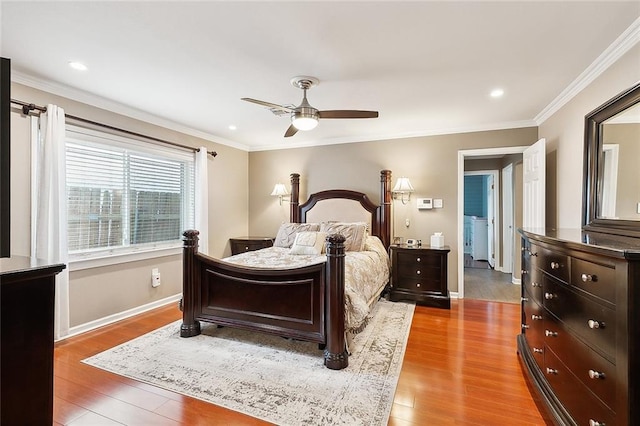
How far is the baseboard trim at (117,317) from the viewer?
305cm

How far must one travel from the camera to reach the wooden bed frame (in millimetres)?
2369

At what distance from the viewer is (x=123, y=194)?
3.58 metres

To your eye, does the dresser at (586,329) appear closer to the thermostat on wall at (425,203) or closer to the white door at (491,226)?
the thermostat on wall at (425,203)

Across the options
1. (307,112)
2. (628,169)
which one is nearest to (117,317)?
(307,112)

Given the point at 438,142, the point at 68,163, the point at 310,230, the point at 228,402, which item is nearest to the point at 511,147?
the point at 438,142

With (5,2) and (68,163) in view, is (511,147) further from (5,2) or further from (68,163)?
(68,163)

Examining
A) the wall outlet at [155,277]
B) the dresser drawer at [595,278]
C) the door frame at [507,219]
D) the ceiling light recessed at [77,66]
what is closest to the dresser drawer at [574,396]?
the dresser drawer at [595,278]

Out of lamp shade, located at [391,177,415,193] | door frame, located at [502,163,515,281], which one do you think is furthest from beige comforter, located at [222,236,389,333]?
door frame, located at [502,163,515,281]

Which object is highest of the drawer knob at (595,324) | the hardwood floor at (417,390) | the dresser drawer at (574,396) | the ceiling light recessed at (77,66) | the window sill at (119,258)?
the ceiling light recessed at (77,66)

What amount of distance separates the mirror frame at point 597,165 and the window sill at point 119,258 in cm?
455

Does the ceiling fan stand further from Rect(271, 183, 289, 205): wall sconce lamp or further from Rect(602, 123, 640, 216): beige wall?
Rect(271, 183, 289, 205): wall sconce lamp

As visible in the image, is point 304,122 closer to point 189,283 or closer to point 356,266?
point 356,266

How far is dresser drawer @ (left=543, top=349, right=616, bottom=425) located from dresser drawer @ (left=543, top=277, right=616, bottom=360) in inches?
9.3

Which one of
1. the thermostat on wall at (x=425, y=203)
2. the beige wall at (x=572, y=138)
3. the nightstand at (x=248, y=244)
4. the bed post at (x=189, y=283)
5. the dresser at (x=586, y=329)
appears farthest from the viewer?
the nightstand at (x=248, y=244)
